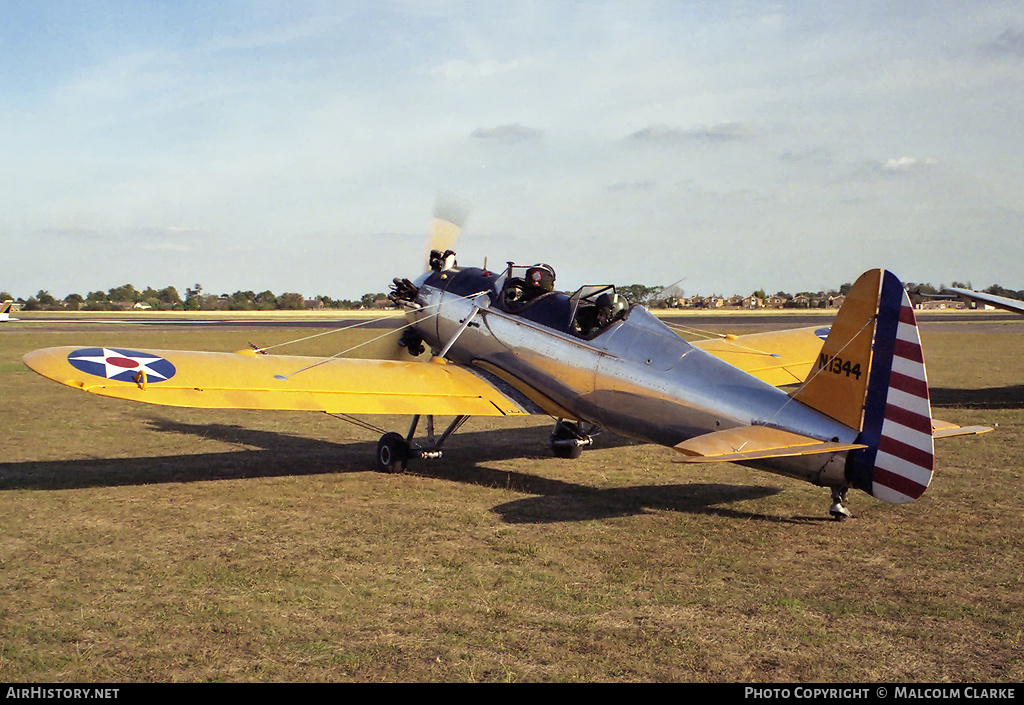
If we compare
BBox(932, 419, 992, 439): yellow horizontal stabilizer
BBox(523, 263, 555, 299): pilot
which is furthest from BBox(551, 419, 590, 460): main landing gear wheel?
BBox(932, 419, 992, 439): yellow horizontal stabilizer

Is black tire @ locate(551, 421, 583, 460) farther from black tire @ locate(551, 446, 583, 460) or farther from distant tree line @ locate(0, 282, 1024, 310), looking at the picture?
distant tree line @ locate(0, 282, 1024, 310)

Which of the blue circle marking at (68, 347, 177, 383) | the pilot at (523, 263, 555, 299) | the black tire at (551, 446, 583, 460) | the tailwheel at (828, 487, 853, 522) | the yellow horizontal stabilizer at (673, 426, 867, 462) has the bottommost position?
the black tire at (551, 446, 583, 460)

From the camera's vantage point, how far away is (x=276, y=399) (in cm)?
863

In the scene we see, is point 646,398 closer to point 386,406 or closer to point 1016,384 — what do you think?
point 386,406

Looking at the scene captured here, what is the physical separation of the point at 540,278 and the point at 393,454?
2.83m

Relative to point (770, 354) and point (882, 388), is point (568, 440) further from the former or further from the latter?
point (882, 388)

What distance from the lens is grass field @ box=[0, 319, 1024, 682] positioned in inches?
178

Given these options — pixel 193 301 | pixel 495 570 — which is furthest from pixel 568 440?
pixel 193 301

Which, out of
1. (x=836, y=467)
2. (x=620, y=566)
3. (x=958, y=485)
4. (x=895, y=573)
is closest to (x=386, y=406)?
(x=620, y=566)

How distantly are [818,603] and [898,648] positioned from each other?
781mm

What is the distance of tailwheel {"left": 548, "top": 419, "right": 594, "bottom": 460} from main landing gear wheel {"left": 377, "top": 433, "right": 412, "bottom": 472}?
6.59 feet

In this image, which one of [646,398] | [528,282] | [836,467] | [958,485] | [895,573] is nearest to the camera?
[895,573]

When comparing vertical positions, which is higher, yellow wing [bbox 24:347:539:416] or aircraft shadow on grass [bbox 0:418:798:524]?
yellow wing [bbox 24:347:539:416]
